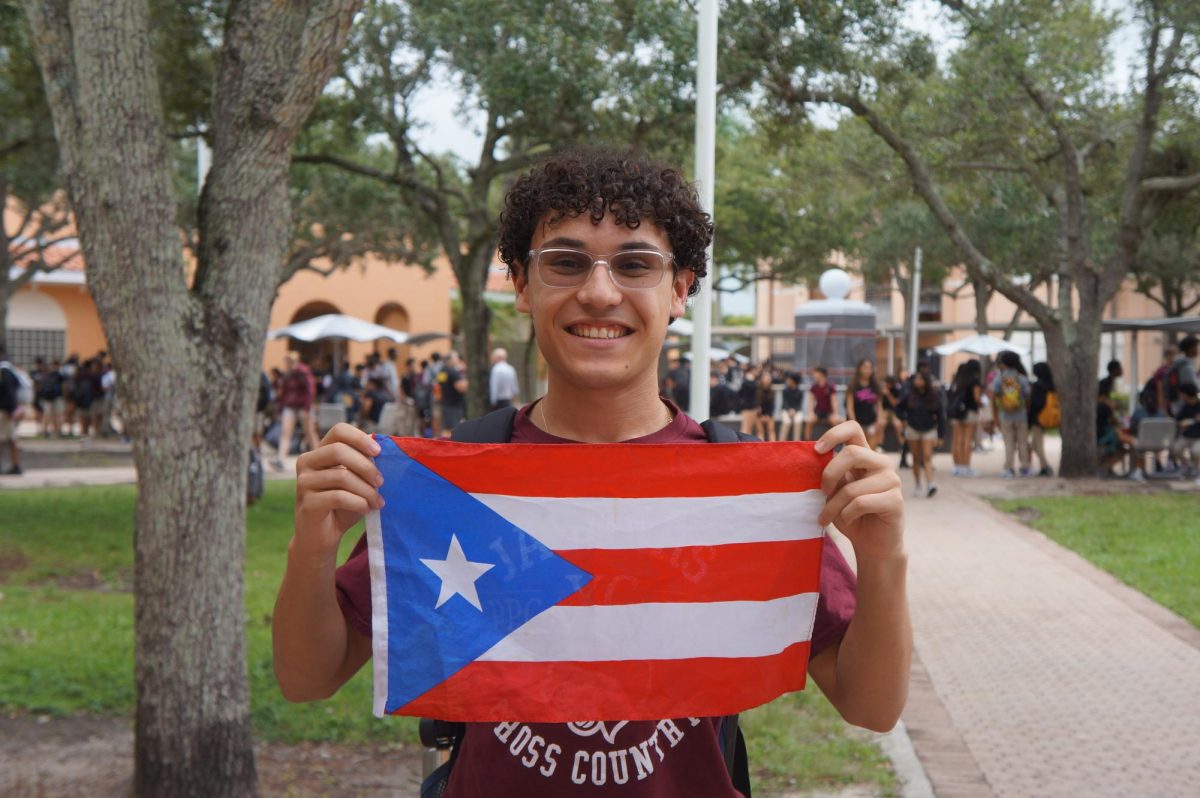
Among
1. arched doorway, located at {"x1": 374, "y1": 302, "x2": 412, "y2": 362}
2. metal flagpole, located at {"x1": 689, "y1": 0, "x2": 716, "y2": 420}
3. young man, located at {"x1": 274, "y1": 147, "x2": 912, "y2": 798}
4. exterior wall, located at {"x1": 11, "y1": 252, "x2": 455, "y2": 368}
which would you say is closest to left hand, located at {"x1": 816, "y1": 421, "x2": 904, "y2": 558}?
young man, located at {"x1": 274, "y1": 147, "x2": 912, "y2": 798}

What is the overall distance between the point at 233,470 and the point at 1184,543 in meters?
10.8

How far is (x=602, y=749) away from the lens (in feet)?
7.52

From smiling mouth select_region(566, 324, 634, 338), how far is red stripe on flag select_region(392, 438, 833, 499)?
0.22 m

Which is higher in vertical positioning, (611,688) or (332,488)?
(332,488)

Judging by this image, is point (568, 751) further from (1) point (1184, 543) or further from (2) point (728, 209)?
(2) point (728, 209)

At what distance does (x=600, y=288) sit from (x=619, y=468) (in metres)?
0.37

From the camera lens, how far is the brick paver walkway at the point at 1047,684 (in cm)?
604

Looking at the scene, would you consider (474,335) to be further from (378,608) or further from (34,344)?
(34,344)

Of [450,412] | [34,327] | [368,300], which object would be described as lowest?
[450,412]

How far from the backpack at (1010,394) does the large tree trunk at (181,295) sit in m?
16.7

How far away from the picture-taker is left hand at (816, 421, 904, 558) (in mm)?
2146

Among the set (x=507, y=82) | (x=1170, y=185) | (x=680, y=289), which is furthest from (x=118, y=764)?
(x=1170, y=185)

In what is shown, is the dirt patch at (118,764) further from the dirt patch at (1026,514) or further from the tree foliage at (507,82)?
the dirt patch at (1026,514)

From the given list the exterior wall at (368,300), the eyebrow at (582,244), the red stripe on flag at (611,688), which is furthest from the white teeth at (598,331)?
the exterior wall at (368,300)
